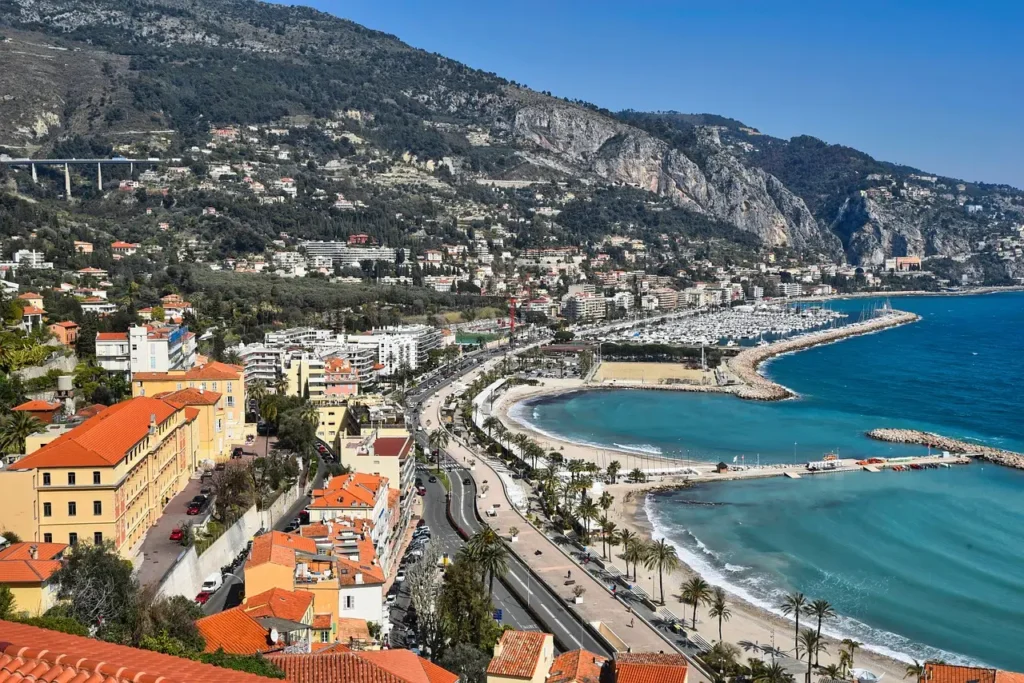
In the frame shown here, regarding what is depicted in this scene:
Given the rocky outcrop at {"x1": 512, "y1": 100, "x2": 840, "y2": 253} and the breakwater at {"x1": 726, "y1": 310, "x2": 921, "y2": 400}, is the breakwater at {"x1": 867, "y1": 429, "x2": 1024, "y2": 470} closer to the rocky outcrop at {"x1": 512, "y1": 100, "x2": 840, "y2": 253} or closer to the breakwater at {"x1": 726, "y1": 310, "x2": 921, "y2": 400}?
the breakwater at {"x1": 726, "y1": 310, "x2": 921, "y2": 400}

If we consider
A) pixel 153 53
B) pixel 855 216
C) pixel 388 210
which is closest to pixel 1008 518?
pixel 388 210

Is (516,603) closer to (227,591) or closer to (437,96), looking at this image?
(227,591)

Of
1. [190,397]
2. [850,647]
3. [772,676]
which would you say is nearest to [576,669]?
[772,676]

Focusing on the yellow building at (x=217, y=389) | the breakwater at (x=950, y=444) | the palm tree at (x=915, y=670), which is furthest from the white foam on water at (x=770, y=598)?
the breakwater at (x=950, y=444)

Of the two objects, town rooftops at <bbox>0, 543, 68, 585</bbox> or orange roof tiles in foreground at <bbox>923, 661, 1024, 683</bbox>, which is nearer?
town rooftops at <bbox>0, 543, 68, 585</bbox>

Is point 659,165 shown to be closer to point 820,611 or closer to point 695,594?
point 695,594

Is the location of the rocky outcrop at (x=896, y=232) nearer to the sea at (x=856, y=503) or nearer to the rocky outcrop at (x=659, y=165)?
the rocky outcrop at (x=659, y=165)

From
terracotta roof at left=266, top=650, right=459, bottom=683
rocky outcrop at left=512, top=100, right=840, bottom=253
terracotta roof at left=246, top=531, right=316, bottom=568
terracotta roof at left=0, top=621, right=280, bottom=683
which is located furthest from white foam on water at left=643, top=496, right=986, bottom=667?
rocky outcrop at left=512, top=100, right=840, bottom=253
